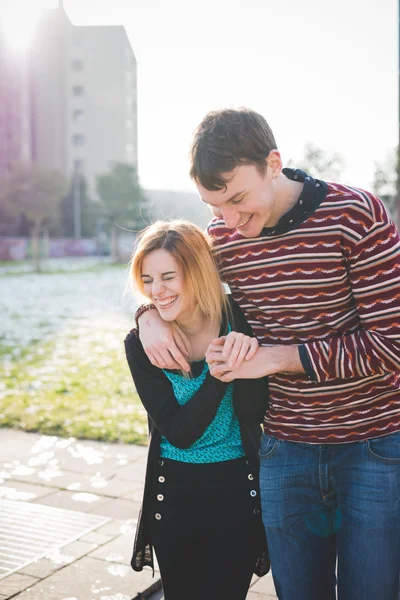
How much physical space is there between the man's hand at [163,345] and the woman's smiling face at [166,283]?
0.14ft

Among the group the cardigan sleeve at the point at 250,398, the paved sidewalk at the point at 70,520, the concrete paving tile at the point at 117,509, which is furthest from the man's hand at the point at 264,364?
the concrete paving tile at the point at 117,509

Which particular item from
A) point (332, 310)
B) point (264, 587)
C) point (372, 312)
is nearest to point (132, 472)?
point (264, 587)

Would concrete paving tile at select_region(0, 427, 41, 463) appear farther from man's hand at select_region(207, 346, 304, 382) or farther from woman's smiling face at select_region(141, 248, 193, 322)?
man's hand at select_region(207, 346, 304, 382)

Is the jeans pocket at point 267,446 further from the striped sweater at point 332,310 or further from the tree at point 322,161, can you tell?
the tree at point 322,161

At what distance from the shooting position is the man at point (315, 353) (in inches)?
78.2

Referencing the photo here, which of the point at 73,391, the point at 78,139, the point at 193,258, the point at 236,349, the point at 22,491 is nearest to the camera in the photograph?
the point at 236,349

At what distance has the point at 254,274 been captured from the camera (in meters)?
2.20

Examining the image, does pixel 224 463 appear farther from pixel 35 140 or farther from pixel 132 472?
pixel 35 140

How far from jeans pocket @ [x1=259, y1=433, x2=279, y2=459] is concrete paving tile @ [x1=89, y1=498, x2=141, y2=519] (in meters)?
2.23

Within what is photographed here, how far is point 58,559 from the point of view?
146 inches

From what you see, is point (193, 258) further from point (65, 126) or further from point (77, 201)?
point (65, 126)

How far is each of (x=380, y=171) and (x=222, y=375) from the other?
2831 centimetres

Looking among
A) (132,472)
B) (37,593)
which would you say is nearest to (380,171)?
(132,472)

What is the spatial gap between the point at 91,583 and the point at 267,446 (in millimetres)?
1622
